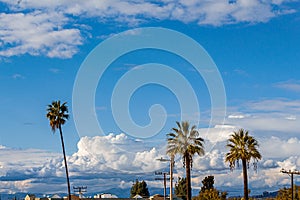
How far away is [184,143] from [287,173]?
1722 inches

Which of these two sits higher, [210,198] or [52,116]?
[52,116]

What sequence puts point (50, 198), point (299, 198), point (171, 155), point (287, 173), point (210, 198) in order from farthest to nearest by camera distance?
point (210, 198) → point (50, 198) → point (299, 198) → point (287, 173) → point (171, 155)

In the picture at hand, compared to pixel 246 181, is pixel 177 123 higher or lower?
higher

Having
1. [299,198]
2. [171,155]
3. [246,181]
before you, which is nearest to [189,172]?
[171,155]

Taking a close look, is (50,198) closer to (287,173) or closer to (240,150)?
(287,173)

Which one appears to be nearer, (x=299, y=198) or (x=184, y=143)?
(x=184, y=143)

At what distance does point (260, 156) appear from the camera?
276ft

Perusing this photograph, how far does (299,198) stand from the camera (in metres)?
129

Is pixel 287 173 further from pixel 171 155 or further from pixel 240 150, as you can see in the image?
pixel 171 155

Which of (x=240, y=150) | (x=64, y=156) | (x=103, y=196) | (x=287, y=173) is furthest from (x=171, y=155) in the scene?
(x=103, y=196)

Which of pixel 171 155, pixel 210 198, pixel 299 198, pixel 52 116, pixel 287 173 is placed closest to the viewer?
pixel 171 155

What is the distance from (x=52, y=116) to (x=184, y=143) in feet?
94.7

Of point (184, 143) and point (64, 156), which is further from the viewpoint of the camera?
point (64, 156)

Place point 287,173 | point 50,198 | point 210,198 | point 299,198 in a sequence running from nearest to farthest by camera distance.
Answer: point 287,173 → point 299,198 → point 50,198 → point 210,198
